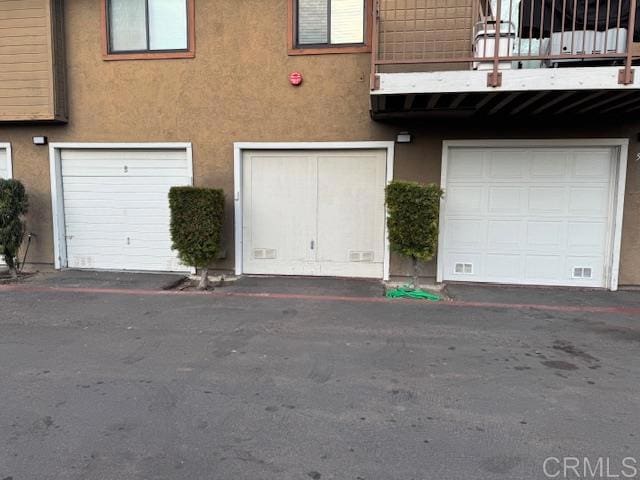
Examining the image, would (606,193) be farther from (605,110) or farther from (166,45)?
(166,45)

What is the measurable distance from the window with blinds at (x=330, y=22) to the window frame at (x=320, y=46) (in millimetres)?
42

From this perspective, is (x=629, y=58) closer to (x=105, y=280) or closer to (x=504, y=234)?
(x=504, y=234)

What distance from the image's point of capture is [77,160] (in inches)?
318

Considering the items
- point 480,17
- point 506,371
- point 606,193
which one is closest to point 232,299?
point 506,371

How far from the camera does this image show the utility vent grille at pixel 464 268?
732 centimetres

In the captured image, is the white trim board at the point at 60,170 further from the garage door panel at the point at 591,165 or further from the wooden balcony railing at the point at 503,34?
the garage door panel at the point at 591,165

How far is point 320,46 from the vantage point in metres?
7.22

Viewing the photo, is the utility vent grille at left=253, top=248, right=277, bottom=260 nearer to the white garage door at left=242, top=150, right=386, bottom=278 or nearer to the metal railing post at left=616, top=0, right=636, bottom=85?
the white garage door at left=242, top=150, right=386, bottom=278

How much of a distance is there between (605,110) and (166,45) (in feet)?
22.7

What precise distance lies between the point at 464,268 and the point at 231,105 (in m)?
4.67

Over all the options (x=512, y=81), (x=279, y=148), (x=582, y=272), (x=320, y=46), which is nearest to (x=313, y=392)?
(x=512, y=81)

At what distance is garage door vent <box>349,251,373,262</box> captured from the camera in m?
7.57

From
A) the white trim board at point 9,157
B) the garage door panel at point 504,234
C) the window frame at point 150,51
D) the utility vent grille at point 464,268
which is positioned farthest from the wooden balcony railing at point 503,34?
the white trim board at point 9,157

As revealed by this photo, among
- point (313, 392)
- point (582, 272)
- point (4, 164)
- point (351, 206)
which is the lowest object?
point (313, 392)
